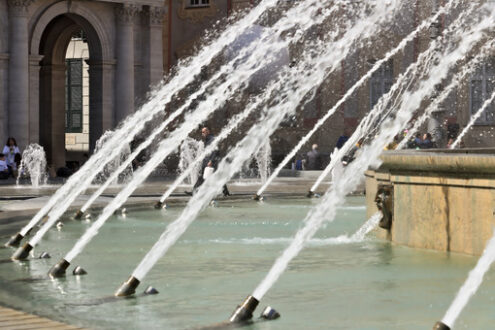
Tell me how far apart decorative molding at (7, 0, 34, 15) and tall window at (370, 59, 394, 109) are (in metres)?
14.3

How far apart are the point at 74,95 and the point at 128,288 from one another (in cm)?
3926

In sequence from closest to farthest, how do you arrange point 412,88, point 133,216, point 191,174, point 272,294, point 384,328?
1. point 384,328
2. point 272,294
3. point 133,216
4. point 191,174
5. point 412,88

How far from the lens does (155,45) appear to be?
41188mm

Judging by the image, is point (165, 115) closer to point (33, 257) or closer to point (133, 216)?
point (133, 216)

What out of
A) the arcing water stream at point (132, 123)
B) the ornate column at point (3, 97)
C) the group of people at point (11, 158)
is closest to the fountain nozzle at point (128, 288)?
the arcing water stream at point (132, 123)

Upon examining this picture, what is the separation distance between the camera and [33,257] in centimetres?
1171

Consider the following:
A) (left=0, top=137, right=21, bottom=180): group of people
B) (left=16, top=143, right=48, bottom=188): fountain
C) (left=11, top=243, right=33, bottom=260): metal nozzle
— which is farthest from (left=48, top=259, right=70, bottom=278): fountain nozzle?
(left=0, top=137, right=21, bottom=180): group of people

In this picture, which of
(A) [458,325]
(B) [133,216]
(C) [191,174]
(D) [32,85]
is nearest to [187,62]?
(D) [32,85]

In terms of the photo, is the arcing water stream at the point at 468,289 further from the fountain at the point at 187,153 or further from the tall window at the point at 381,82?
the tall window at the point at 381,82

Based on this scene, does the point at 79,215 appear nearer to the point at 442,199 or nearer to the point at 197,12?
the point at 442,199

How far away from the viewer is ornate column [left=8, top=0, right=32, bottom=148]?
1443 inches

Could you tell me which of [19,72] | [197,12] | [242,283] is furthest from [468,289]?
[197,12]

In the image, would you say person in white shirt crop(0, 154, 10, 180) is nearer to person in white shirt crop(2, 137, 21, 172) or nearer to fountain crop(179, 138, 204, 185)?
person in white shirt crop(2, 137, 21, 172)

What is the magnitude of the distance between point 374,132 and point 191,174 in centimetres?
1327
